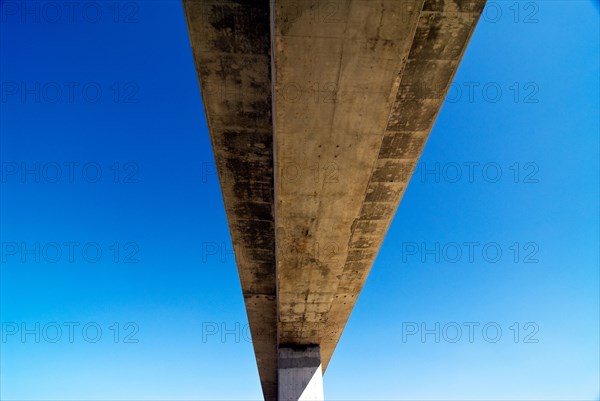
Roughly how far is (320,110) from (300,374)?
805cm

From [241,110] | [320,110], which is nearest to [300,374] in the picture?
[241,110]

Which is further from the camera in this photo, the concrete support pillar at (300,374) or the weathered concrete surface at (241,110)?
the concrete support pillar at (300,374)

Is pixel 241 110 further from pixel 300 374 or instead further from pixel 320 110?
A: pixel 300 374

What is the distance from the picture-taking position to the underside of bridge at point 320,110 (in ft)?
12.2

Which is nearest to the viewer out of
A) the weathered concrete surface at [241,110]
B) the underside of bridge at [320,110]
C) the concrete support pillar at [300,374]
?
the underside of bridge at [320,110]

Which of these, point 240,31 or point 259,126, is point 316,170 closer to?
point 259,126

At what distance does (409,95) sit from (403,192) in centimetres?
182

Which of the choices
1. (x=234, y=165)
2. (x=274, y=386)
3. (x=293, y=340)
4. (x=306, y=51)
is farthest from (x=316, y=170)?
(x=274, y=386)

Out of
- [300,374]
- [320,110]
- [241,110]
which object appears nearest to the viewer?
[320,110]

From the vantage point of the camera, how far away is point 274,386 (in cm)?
1574

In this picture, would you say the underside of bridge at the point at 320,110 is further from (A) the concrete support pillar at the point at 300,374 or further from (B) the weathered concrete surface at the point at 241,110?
(A) the concrete support pillar at the point at 300,374

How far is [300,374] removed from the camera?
32.9 feet

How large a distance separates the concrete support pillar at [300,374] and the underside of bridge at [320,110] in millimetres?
3531

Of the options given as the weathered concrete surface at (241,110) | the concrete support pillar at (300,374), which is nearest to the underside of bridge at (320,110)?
the weathered concrete surface at (241,110)
